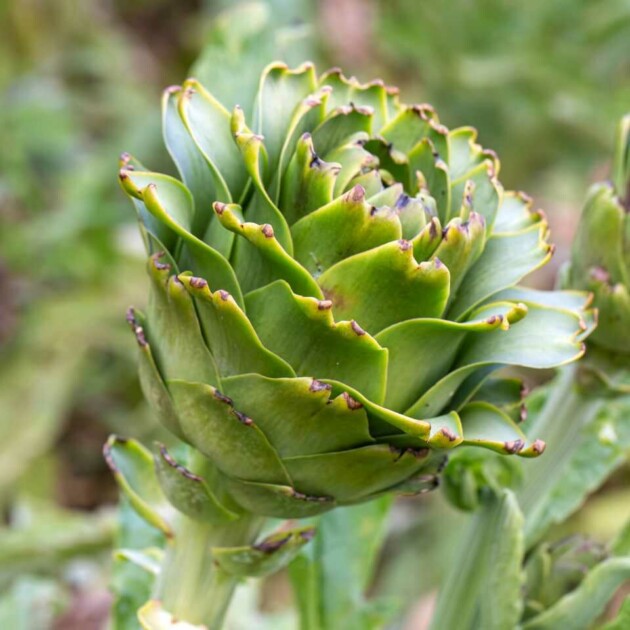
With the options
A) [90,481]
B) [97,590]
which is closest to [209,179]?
[97,590]

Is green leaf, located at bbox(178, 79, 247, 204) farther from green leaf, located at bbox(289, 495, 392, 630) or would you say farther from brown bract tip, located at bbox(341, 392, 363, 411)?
green leaf, located at bbox(289, 495, 392, 630)

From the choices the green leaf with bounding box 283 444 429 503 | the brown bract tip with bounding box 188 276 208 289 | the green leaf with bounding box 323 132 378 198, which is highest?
the green leaf with bounding box 323 132 378 198

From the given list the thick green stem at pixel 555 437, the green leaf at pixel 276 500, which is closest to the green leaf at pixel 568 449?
the thick green stem at pixel 555 437

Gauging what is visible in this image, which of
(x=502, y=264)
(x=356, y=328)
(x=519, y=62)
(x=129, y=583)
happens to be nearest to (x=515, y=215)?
(x=502, y=264)

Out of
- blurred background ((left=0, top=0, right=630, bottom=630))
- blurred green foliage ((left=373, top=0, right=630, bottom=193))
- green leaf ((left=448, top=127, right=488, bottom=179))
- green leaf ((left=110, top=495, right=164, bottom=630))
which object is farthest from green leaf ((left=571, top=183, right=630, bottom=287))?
blurred green foliage ((left=373, top=0, right=630, bottom=193))

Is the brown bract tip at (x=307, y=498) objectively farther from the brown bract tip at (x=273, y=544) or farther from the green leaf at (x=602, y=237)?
the green leaf at (x=602, y=237)

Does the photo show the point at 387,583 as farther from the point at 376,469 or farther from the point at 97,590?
the point at 376,469

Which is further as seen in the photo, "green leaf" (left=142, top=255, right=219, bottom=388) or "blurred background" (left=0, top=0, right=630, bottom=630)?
"blurred background" (left=0, top=0, right=630, bottom=630)

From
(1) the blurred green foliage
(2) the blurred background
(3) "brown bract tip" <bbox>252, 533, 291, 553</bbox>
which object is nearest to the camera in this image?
(3) "brown bract tip" <bbox>252, 533, 291, 553</bbox>
